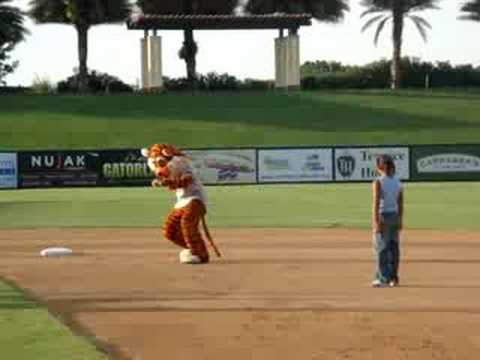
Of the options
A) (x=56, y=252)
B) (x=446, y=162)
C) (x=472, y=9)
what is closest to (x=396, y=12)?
(x=472, y=9)

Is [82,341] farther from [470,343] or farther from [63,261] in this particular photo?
[63,261]

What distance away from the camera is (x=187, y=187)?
66.7 ft

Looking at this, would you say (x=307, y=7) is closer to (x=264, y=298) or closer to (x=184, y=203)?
(x=184, y=203)

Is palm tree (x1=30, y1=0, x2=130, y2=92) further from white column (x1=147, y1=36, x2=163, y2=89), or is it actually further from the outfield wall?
the outfield wall

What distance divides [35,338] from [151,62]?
70.2 meters

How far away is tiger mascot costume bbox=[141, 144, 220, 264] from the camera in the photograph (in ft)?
65.5

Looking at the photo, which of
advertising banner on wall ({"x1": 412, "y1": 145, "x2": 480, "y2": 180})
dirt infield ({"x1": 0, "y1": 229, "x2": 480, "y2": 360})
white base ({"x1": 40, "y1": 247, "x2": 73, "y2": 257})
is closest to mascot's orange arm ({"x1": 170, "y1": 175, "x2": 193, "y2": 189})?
dirt infield ({"x1": 0, "y1": 229, "x2": 480, "y2": 360})

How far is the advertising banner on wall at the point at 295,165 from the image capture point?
51.4 m

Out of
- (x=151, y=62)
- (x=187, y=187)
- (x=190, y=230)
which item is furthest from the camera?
(x=151, y=62)

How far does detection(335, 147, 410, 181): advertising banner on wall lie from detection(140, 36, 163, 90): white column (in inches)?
1248

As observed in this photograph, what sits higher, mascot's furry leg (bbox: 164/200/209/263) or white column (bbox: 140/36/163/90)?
white column (bbox: 140/36/163/90)

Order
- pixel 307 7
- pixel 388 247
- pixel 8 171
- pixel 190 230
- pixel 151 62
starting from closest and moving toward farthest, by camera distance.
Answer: pixel 388 247, pixel 190 230, pixel 8 171, pixel 151 62, pixel 307 7

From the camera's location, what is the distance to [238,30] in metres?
86.6

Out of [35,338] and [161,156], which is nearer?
[35,338]
